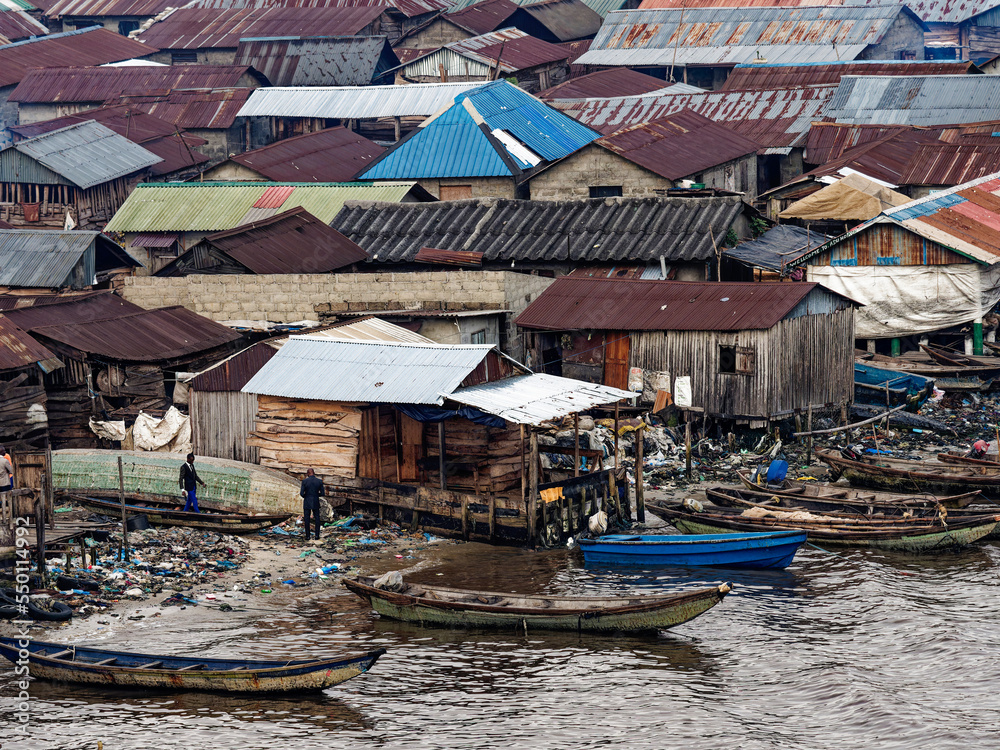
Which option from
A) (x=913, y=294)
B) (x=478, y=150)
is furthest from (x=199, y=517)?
(x=478, y=150)

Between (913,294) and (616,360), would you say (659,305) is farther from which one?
(913,294)

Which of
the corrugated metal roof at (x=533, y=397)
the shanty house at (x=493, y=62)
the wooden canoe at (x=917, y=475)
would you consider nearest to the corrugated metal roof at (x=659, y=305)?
the wooden canoe at (x=917, y=475)

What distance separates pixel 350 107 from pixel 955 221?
28.7 m

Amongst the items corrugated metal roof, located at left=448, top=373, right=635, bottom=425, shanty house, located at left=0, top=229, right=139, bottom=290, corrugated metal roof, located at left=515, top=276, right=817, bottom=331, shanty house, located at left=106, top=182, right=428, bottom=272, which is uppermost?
shanty house, located at left=106, top=182, right=428, bottom=272

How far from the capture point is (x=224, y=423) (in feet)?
91.1

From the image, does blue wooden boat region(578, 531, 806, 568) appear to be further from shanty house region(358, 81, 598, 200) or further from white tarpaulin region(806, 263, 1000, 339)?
shanty house region(358, 81, 598, 200)

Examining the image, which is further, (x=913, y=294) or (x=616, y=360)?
(x=913, y=294)

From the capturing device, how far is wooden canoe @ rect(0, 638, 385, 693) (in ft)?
58.8

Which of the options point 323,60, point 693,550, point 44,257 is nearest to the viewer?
point 693,550

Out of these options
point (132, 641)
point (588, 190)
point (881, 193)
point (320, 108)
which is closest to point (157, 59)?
point (320, 108)

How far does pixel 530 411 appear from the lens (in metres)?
24.3

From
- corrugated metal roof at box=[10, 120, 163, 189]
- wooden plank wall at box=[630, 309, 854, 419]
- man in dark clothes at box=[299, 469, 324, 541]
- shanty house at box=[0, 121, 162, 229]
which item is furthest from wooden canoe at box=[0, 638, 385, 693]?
corrugated metal roof at box=[10, 120, 163, 189]

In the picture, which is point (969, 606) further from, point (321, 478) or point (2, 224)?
point (2, 224)

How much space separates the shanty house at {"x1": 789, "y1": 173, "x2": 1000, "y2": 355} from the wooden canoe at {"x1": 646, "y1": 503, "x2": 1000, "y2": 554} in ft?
41.7
